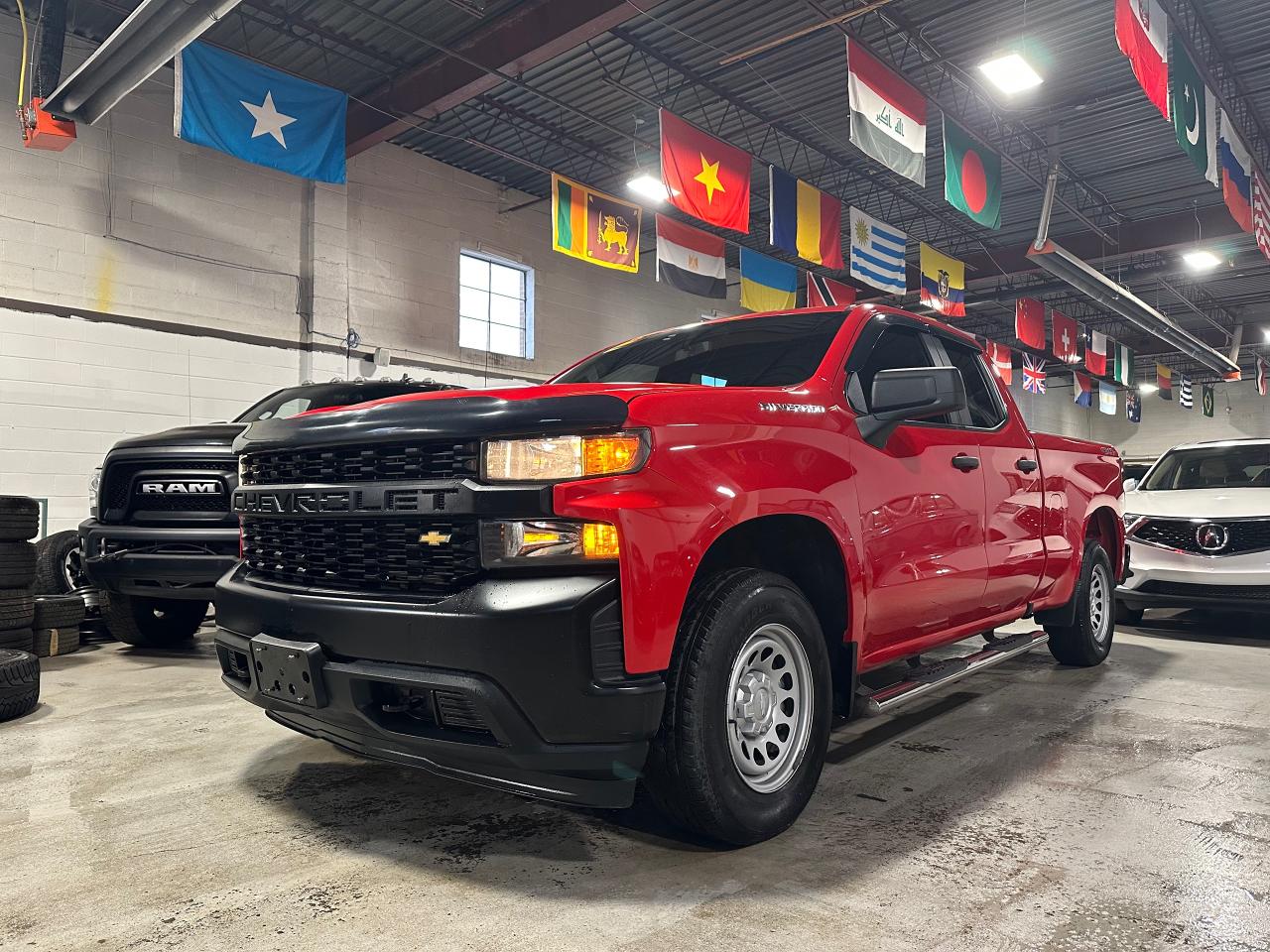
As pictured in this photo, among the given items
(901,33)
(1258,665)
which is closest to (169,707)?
(1258,665)

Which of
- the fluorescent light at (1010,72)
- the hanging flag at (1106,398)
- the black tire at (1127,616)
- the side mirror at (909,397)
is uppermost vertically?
the fluorescent light at (1010,72)

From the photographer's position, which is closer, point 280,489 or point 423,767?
point 423,767

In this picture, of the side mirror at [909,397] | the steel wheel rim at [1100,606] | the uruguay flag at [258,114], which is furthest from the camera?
the uruguay flag at [258,114]

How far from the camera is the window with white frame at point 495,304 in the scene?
13484 mm

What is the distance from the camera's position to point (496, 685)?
202 cm

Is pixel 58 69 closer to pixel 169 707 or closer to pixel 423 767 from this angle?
pixel 169 707

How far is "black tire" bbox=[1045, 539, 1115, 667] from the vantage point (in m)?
4.79

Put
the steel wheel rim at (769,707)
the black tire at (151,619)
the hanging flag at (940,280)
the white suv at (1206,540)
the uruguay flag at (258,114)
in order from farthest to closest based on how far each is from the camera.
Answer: the hanging flag at (940,280)
the uruguay flag at (258,114)
the white suv at (1206,540)
the black tire at (151,619)
the steel wheel rim at (769,707)

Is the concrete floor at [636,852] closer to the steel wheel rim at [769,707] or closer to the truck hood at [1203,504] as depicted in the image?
the steel wheel rim at [769,707]

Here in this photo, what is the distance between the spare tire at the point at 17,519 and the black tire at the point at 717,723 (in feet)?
14.0

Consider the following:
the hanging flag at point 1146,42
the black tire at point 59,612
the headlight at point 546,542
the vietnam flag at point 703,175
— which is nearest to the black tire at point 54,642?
the black tire at point 59,612

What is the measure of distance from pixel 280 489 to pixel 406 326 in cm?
1039

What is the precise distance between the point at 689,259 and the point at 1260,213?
23.7 ft

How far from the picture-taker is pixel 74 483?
9.10m
